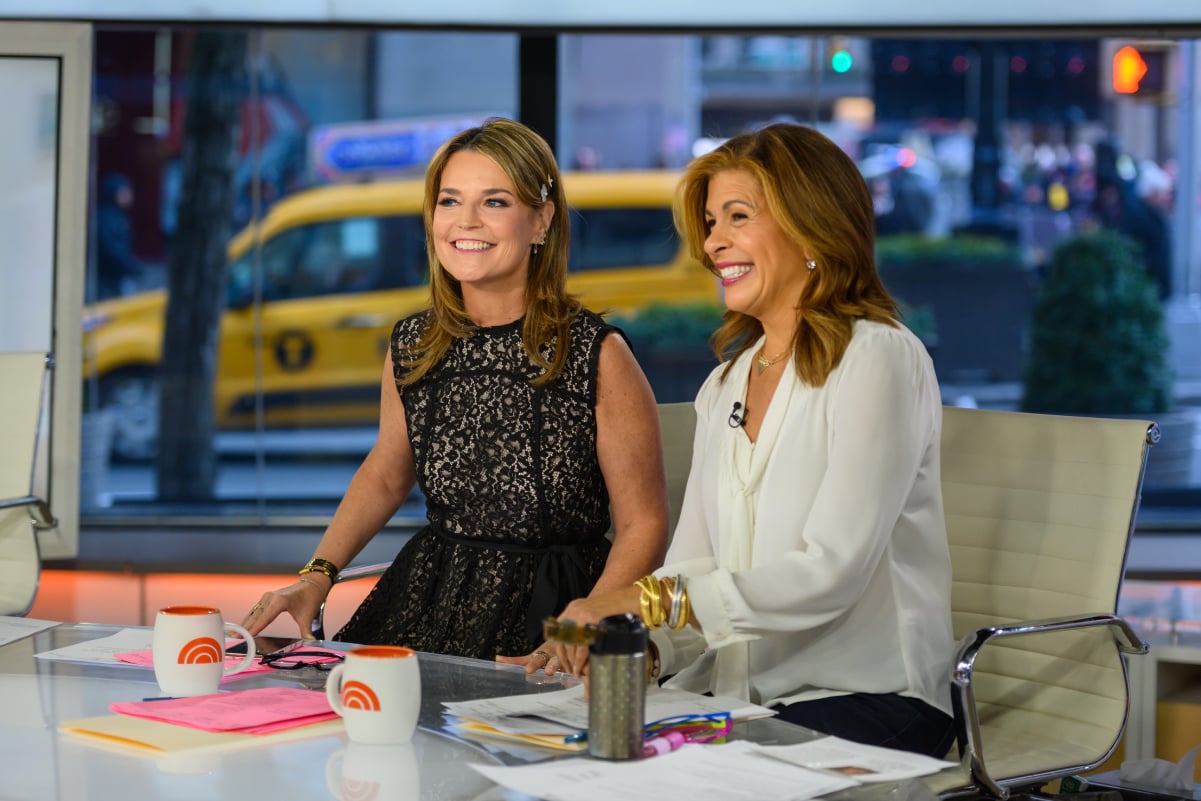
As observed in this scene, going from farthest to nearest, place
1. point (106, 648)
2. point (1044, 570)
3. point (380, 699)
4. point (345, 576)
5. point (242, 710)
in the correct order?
point (345, 576), point (1044, 570), point (106, 648), point (242, 710), point (380, 699)

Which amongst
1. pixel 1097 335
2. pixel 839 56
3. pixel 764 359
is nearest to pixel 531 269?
pixel 764 359

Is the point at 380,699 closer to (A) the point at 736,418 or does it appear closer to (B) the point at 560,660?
(B) the point at 560,660

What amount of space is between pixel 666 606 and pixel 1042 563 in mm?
794

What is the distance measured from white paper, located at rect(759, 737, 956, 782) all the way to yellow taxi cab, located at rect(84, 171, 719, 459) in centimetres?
509

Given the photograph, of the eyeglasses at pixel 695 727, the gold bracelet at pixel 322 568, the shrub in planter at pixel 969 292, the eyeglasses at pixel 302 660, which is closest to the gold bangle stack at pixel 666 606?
the eyeglasses at pixel 695 727

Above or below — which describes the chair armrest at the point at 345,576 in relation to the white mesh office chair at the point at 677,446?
below

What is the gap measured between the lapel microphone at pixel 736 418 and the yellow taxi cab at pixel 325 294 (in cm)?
432

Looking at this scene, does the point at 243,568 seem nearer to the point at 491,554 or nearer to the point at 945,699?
the point at 491,554

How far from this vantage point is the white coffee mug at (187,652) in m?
1.67

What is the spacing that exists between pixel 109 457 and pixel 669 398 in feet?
8.41

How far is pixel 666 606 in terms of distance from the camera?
1.85 metres

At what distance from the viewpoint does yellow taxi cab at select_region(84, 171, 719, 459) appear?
6.46 metres

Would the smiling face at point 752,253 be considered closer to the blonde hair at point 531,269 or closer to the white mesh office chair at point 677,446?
the blonde hair at point 531,269

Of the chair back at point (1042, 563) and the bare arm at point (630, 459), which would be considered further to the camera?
the bare arm at point (630, 459)
